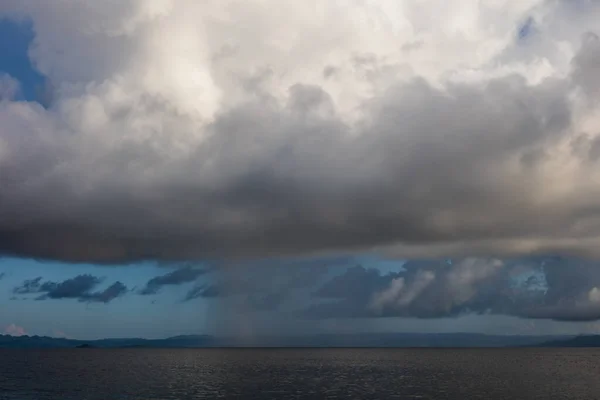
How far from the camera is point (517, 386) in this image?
139 metres

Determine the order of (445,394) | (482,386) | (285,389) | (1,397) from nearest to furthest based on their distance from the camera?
1. (1,397)
2. (445,394)
3. (285,389)
4. (482,386)

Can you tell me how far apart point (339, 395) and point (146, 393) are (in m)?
39.0

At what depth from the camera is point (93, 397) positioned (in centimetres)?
11044

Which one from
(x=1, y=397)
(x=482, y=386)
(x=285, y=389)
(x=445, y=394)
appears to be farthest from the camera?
(x=482, y=386)

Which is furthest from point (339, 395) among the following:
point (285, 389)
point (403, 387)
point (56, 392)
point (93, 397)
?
point (56, 392)

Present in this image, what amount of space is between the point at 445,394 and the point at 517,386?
33.4m

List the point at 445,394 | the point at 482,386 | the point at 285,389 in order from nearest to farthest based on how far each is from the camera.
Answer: the point at 445,394 < the point at 285,389 < the point at 482,386

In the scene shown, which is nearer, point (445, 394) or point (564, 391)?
point (445, 394)

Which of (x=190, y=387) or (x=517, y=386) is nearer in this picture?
(x=190, y=387)

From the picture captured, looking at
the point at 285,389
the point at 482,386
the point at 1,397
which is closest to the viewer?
the point at 1,397

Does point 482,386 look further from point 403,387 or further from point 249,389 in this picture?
point 249,389

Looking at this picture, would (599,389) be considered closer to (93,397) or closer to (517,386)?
(517,386)

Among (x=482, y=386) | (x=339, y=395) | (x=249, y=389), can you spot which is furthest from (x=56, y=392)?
(x=482, y=386)

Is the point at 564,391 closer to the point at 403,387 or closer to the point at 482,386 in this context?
the point at 482,386
